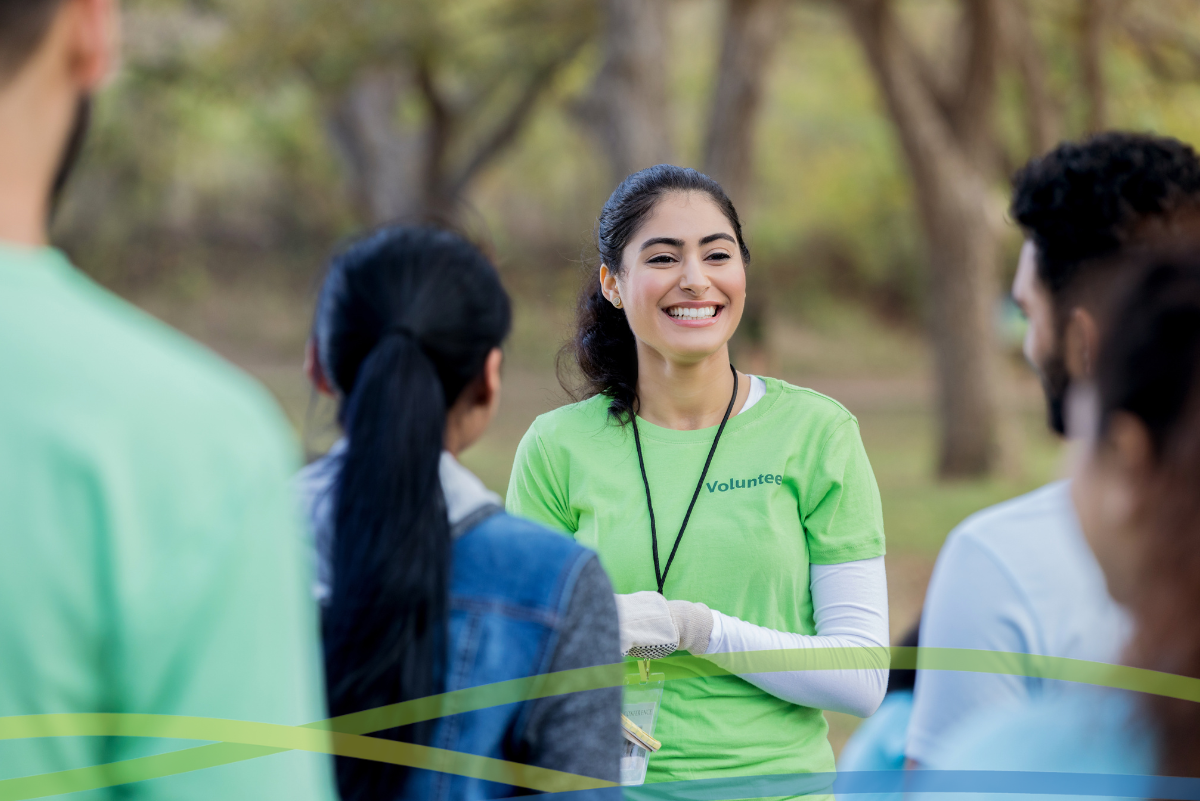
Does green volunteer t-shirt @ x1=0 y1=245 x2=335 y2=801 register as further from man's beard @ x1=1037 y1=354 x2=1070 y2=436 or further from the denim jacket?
man's beard @ x1=1037 y1=354 x2=1070 y2=436

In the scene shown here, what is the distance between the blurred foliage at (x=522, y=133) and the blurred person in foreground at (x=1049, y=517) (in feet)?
2.81

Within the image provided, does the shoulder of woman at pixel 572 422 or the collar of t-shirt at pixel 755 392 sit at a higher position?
the collar of t-shirt at pixel 755 392

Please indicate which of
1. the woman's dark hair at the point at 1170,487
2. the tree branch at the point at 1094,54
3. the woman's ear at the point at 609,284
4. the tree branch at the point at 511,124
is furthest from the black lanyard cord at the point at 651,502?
the tree branch at the point at 511,124

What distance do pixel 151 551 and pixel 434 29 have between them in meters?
11.5

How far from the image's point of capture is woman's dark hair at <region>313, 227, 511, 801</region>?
118 cm

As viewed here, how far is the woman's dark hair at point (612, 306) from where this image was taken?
208 cm

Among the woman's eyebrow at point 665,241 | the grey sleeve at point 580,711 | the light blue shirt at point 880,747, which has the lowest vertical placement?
the light blue shirt at point 880,747

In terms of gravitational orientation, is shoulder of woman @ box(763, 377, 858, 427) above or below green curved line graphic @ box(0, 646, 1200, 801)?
above

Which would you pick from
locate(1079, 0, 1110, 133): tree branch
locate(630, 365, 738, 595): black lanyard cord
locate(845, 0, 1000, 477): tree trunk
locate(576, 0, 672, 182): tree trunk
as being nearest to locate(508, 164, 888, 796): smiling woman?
locate(630, 365, 738, 595): black lanyard cord

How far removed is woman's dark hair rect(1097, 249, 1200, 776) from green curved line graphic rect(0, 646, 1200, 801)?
0.07ft

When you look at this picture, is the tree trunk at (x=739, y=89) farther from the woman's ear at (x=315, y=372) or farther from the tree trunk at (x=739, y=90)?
the woman's ear at (x=315, y=372)

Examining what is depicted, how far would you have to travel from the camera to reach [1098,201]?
1.64m

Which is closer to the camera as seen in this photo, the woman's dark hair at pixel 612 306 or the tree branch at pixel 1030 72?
the woman's dark hair at pixel 612 306

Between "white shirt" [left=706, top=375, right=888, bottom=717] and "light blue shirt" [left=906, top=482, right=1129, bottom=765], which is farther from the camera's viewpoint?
"white shirt" [left=706, top=375, right=888, bottom=717]
